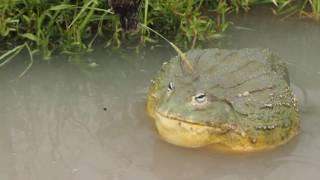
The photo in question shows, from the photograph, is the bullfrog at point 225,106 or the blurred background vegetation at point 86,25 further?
the blurred background vegetation at point 86,25

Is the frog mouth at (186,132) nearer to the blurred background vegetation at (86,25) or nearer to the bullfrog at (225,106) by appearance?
the bullfrog at (225,106)

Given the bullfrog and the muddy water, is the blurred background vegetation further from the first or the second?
the bullfrog

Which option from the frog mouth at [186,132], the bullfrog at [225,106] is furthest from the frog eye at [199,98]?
the frog mouth at [186,132]

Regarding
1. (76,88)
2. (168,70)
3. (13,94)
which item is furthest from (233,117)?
(13,94)

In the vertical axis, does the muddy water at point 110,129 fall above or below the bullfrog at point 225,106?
below

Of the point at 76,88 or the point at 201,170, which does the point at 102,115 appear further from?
the point at 201,170

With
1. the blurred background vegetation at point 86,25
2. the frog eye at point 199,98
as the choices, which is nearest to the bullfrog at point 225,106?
the frog eye at point 199,98

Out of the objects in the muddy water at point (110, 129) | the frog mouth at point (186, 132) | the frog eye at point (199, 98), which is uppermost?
the frog eye at point (199, 98)
